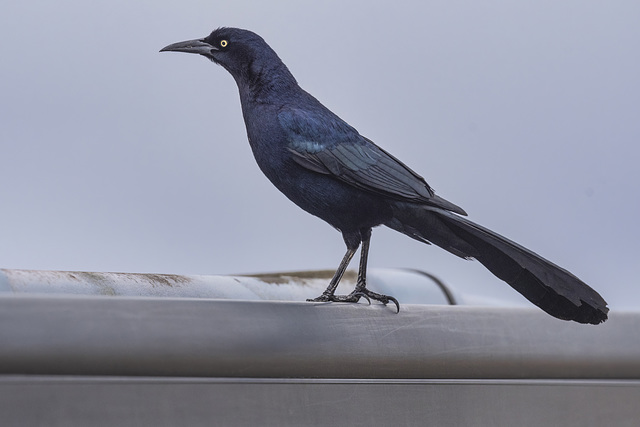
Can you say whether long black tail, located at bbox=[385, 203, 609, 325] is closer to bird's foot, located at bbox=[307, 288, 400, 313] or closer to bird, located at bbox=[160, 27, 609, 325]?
bird, located at bbox=[160, 27, 609, 325]

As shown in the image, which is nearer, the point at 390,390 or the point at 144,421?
the point at 144,421

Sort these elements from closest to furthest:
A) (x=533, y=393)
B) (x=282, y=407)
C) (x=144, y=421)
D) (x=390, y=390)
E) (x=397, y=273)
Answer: (x=144, y=421) < (x=282, y=407) < (x=390, y=390) < (x=533, y=393) < (x=397, y=273)

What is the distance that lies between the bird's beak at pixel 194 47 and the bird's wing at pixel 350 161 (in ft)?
0.61

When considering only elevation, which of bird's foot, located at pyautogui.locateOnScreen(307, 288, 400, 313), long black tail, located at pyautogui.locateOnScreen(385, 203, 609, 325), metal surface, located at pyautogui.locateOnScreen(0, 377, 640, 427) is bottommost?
metal surface, located at pyautogui.locateOnScreen(0, 377, 640, 427)

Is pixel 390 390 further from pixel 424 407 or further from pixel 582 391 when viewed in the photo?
pixel 582 391

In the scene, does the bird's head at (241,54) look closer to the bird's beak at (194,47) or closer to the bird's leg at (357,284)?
the bird's beak at (194,47)

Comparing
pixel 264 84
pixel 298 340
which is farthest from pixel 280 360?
pixel 264 84

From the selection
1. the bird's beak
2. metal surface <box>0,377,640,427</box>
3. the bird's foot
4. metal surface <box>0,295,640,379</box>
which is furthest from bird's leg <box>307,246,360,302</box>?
the bird's beak

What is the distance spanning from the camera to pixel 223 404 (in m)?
1.05

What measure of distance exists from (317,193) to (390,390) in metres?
0.35

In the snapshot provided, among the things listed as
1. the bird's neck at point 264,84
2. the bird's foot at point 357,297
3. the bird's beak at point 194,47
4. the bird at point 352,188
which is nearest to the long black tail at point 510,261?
the bird at point 352,188

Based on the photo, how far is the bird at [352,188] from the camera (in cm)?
137

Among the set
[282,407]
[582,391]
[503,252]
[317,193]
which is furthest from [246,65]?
[582,391]

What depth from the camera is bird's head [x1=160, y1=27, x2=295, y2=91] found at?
1499mm
